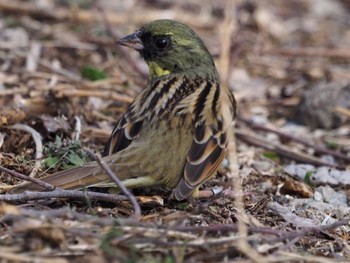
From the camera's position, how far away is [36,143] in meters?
4.57

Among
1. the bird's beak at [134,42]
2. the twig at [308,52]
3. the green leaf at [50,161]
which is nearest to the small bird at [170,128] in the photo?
the bird's beak at [134,42]

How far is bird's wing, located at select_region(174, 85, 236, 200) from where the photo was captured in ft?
13.0

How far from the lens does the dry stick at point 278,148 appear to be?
5520 mm

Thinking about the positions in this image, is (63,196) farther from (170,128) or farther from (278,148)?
(278,148)

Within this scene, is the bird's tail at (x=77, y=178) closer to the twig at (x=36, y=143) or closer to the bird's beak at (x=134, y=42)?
the twig at (x=36, y=143)

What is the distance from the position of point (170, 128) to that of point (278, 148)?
1.73 meters

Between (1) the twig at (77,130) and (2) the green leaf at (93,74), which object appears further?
(2) the green leaf at (93,74)

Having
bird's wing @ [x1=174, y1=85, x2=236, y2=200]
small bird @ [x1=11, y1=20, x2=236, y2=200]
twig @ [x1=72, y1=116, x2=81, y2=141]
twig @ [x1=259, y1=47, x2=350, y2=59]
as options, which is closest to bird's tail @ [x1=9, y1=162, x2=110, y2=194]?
small bird @ [x1=11, y1=20, x2=236, y2=200]

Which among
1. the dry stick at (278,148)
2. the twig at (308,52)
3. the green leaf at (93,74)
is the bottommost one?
the dry stick at (278,148)

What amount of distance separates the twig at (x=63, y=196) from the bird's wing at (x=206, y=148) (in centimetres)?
33

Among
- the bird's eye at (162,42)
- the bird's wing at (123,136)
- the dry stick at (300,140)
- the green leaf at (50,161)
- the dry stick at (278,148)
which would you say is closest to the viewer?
the bird's wing at (123,136)

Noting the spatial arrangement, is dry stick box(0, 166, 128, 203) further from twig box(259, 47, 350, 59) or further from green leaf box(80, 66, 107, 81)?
twig box(259, 47, 350, 59)

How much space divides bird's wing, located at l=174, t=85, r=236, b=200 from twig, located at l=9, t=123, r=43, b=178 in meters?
0.81

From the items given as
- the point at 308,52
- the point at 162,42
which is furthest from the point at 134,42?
the point at 308,52
